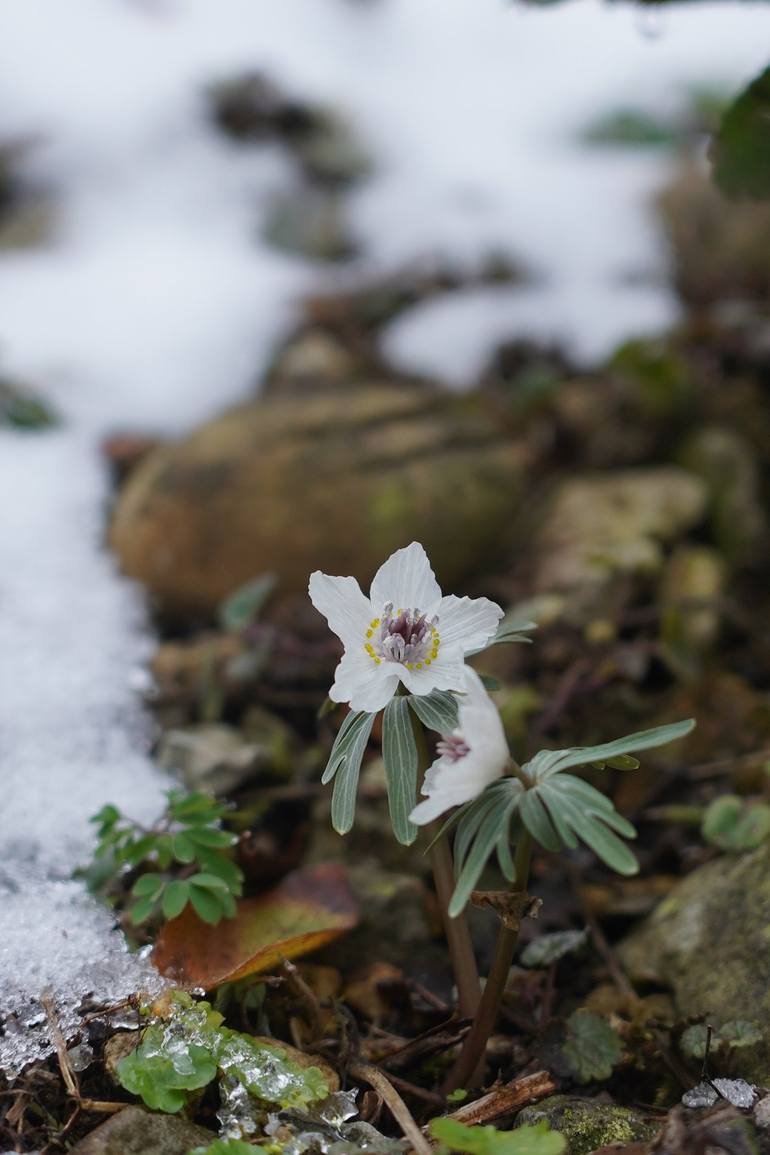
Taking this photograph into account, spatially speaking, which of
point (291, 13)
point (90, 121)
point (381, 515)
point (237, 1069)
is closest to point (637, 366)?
point (381, 515)

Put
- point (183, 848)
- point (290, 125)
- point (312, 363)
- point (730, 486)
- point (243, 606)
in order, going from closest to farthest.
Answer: point (183, 848), point (243, 606), point (730, 486), point (312, 363), point (290, 125)

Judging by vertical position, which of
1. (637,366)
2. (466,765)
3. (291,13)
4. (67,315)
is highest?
(291,13)

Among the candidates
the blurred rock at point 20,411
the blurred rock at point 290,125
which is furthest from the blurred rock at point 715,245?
the blurred rock at point 20,411

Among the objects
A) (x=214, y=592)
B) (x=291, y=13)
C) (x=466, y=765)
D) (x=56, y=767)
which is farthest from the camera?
(x=291, y=13)

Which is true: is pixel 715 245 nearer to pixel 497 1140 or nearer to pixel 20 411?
pixel 20 411

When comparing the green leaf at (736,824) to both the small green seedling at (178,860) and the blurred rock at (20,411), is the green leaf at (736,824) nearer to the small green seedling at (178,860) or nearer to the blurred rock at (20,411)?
the small green seedling at (178,860)

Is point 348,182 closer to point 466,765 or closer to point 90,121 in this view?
point 90,121

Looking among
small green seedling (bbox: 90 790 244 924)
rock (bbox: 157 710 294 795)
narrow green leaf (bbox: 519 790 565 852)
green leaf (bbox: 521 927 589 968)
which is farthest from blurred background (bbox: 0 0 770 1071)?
narrow green leaf (bbox: 519 790 565 852)

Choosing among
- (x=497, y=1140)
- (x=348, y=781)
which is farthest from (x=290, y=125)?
(x=497, y=1140)
